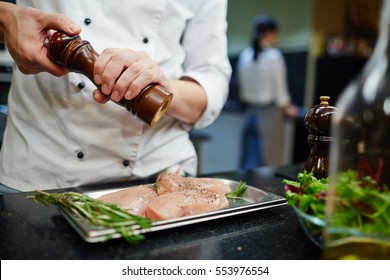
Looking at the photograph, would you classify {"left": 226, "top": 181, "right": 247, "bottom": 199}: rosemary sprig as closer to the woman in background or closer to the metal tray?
the metal tray

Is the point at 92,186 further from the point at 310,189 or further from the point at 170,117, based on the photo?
the point at 310,189

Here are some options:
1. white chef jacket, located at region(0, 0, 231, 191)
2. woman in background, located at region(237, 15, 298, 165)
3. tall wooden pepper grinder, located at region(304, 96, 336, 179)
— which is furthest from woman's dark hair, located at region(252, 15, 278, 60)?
tall wooden pepper grinder, located at region(304, 96, 336, 179)

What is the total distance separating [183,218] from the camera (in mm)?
654

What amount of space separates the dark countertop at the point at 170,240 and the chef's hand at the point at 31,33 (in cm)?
30

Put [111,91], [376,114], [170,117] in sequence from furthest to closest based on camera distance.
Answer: [170,117], [111,91], [376,114]

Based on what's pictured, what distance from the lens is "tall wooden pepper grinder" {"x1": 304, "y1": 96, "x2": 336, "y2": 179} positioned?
774 millimetres

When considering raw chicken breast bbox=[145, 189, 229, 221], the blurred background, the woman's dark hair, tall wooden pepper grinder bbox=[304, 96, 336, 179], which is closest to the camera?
raw chicken breast bbox=[145, 189, 229, 221]

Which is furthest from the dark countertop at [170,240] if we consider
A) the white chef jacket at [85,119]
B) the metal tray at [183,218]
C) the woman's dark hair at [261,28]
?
the woman's dark hair at [261,28]

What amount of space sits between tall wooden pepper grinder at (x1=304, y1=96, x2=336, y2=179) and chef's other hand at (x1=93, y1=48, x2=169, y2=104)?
0.32 m

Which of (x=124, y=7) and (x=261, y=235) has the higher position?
(x=124, y=7)

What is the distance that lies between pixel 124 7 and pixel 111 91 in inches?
12.2

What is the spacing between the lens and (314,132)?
0.80 metres

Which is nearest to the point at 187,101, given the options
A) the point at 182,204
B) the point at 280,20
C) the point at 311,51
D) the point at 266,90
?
the point at 182,204
